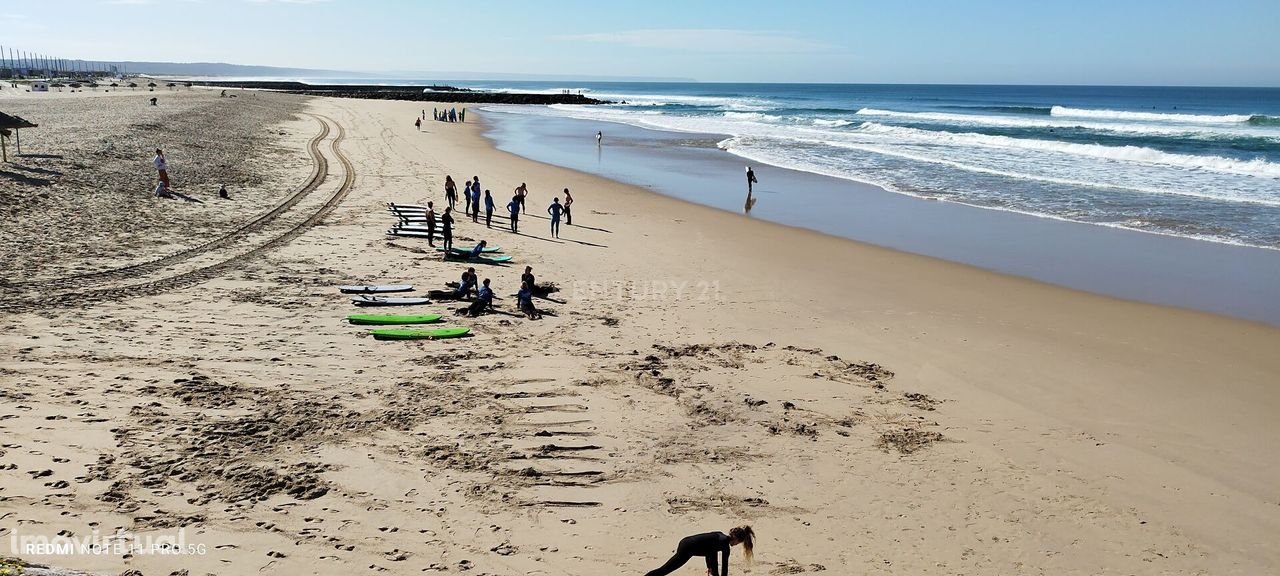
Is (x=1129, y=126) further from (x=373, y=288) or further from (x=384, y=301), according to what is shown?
(x=384, y=301)

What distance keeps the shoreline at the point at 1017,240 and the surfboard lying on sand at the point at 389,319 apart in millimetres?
11036

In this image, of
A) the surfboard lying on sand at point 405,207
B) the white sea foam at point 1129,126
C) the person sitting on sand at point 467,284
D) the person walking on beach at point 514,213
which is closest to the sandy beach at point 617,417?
the person sitting on sand at point 467,284

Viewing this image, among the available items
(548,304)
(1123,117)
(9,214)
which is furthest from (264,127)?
(1123,117)

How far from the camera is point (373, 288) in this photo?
1238 centimetres

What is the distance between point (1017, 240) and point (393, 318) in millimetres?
14681

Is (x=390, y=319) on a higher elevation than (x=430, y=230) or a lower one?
lower

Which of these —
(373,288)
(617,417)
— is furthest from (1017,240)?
(373,288)

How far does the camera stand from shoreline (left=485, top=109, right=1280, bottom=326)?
45.4 ft

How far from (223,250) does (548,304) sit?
23.7 ft

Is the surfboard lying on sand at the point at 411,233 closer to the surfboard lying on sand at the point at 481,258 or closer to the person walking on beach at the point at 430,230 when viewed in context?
the person walking on beach at the point at 430,230

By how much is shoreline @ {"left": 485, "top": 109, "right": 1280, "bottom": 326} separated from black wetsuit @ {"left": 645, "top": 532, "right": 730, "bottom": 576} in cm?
1154

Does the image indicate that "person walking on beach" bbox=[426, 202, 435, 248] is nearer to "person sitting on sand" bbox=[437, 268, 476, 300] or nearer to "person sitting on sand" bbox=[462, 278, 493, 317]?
"person sitting on sand" bbox=[437, 268, 476, 300]

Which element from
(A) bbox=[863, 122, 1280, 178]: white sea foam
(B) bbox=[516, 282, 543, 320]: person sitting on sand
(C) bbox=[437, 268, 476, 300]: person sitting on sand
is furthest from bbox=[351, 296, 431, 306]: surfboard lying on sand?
(A) bbox=[863, 122, 1280, 178]: white sea foam

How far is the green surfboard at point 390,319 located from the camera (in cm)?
1088
